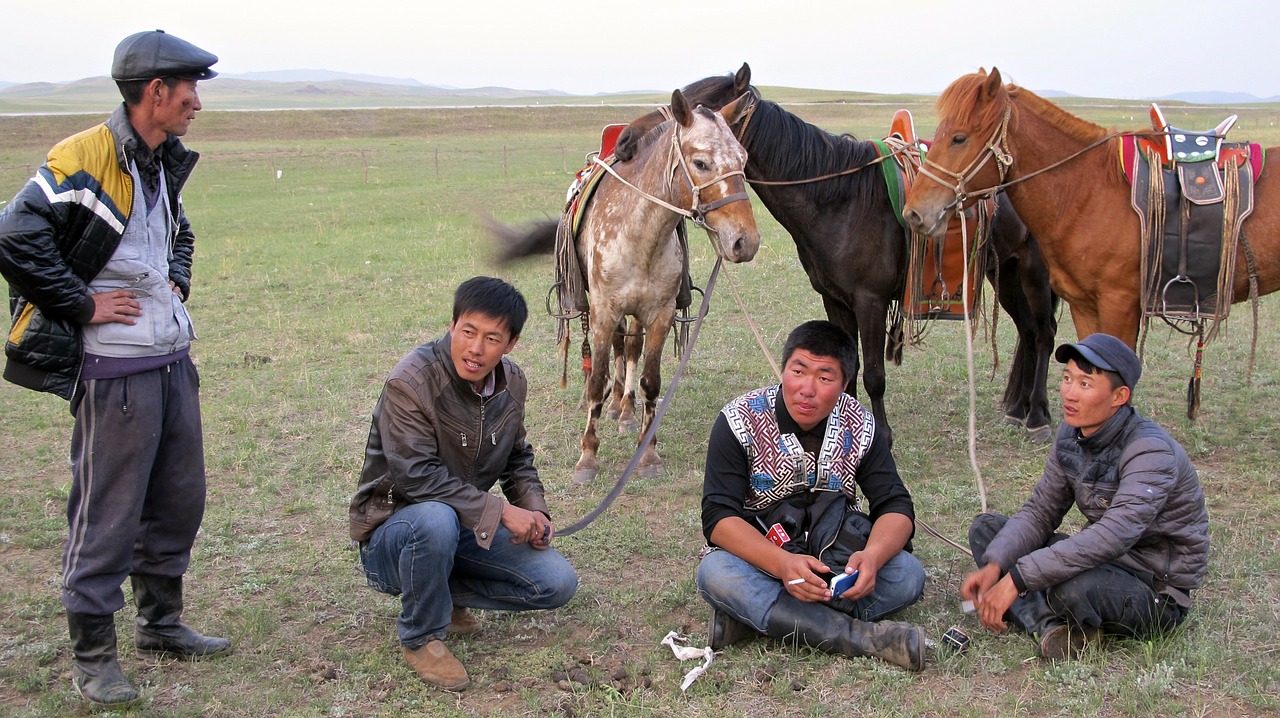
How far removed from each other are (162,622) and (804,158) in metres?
3.80

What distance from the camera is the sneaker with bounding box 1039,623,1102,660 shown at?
3.05m

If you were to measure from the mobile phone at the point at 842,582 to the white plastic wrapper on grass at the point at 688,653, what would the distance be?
488 mm

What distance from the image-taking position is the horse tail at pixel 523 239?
6223mm

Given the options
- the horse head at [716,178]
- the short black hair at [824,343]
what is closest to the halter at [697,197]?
the horse head at [716,178]

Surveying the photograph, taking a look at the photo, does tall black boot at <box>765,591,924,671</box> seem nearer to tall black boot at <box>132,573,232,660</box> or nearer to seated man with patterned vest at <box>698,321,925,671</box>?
seated man with patterned vest at <box>698,321,925,671</box>

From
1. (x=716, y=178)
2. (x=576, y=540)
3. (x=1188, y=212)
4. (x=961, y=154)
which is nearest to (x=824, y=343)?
(x=716, y=178)

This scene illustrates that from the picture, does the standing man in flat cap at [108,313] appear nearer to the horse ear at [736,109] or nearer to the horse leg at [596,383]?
the horse leg at [596,383]

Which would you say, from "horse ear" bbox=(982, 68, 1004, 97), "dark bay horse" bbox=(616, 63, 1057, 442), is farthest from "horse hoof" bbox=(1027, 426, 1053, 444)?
"horse ear" bbox=(982, 68, 1004, 97)

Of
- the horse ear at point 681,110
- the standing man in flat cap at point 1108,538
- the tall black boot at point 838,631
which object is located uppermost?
the horse ear at point 681,110

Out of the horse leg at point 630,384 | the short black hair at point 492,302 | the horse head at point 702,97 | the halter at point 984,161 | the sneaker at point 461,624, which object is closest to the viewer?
the short black hair at point 492,302

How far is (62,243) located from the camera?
9.17ft

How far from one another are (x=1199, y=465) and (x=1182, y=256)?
1265 mm

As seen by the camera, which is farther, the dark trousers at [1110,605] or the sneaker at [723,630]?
the sneaker at [723,630]

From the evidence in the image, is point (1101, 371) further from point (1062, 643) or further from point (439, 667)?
point (439, 667)
